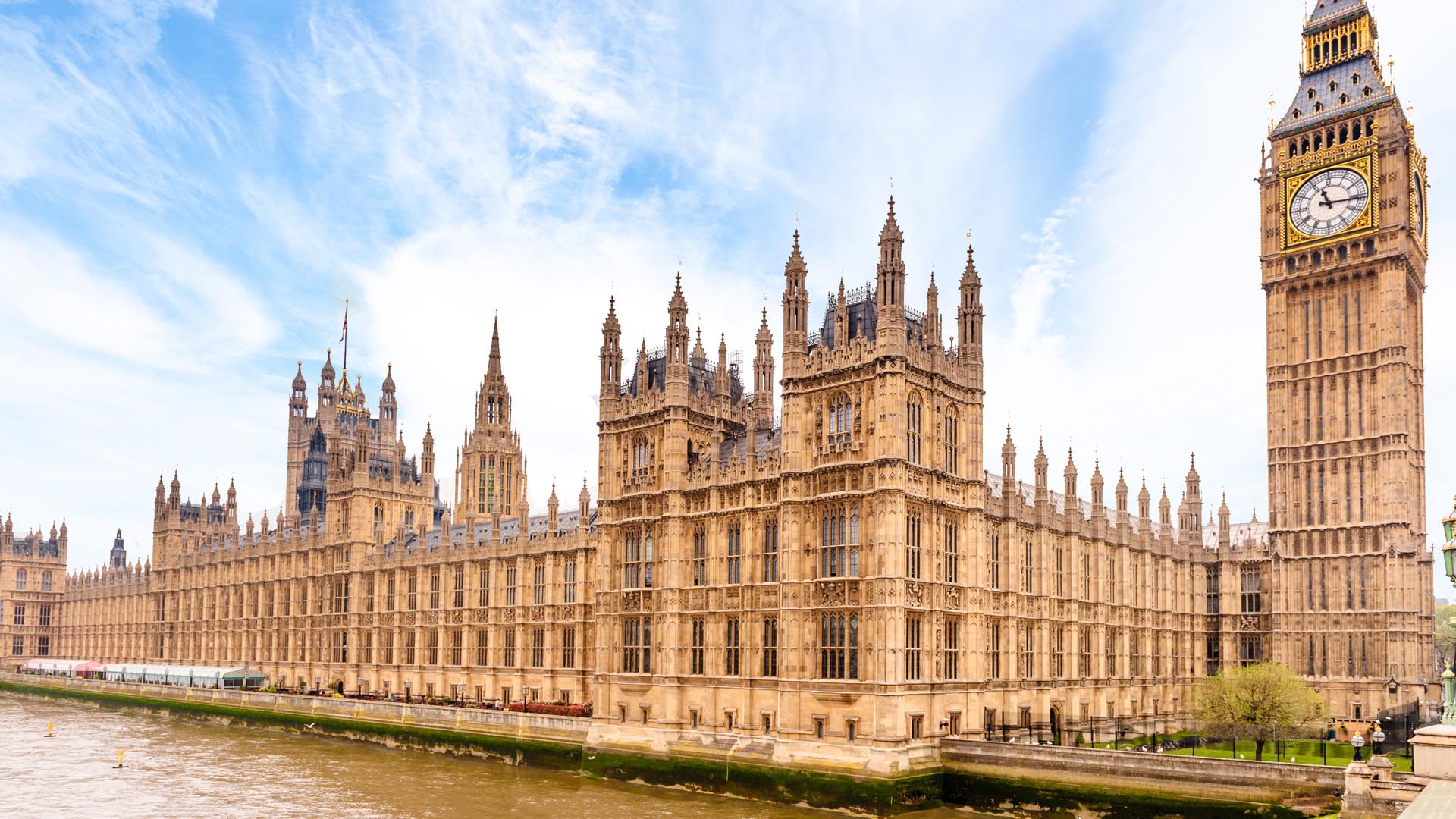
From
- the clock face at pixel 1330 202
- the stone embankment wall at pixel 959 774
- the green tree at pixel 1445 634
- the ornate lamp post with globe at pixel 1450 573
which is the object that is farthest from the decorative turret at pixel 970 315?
the green tree at pixel 1445 634

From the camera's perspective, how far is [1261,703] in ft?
212

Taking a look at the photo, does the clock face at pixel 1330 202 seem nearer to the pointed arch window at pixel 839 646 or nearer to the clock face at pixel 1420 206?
the clock face at pixel 1420 206

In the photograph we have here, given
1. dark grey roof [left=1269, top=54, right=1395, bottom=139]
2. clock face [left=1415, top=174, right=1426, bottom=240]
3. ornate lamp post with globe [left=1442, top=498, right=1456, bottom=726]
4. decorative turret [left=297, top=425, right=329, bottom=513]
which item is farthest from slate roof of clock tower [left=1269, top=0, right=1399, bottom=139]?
decorative turret [left=297, top=425, right=329, bottom=513]

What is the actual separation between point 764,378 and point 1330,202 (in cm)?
4502

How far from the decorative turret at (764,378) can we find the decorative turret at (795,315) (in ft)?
28.6

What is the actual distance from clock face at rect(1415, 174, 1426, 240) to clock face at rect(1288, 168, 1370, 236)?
17.1ft

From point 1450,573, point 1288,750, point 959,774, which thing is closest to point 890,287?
point 959,774

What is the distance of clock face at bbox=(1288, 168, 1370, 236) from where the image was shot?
85.2 m

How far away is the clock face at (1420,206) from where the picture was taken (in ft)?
286

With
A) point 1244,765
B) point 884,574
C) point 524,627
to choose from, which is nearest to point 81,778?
point 524,627

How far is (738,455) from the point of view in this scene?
68.2 meters

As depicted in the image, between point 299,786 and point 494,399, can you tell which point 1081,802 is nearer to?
point 299,786

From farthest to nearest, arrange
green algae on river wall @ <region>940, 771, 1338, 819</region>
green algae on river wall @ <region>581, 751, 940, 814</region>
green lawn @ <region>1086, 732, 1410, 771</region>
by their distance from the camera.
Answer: green lawn @ <region>1086, 732, 1410, 771</region> < green algae on river wall @ <region>581, 751, 940, 814</region> < green algae on river wall @ <region>940, 771, 1338, 819</region>

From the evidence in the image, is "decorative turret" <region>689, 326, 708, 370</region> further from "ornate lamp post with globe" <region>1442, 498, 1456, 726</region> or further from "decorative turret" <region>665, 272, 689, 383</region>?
"ornate lamp post with globe" <region>1442, 498, 1456, 726</region>
